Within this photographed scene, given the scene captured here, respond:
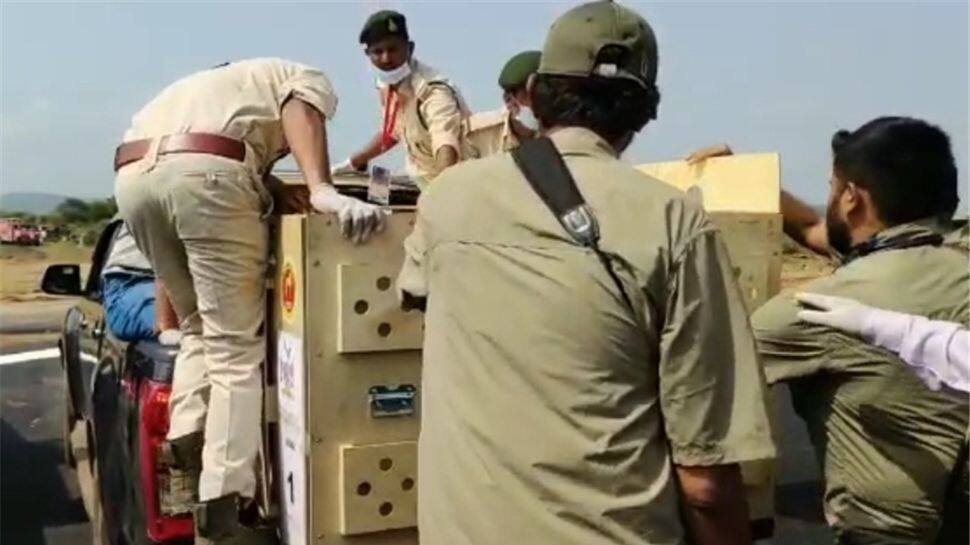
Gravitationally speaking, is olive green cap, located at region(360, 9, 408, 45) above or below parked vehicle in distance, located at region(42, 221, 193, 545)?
above

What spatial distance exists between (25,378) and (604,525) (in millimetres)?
9965

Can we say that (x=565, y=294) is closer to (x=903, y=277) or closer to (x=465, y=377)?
(x=465, y=377)

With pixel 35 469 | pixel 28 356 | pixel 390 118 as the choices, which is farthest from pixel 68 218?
pixel 390 118

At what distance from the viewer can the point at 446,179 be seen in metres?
2.34

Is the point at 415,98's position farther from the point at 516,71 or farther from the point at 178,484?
the point at 178,484

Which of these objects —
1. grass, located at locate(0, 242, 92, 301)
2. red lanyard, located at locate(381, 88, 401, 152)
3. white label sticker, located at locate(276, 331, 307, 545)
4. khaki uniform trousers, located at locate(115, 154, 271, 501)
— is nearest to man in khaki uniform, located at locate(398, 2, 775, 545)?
white label sticker, located at locate(276, 331, 307, 545)

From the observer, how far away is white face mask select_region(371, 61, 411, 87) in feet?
18.4

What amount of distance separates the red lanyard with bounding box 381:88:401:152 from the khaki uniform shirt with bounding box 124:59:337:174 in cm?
202

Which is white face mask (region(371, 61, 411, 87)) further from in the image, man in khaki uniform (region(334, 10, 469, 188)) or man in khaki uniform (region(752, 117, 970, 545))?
man in khaki uniform (region(752, 117, 970, 545))

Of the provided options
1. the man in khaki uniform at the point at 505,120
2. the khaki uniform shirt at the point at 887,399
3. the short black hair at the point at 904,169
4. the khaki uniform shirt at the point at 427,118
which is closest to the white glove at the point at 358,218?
the khaki uniform shirt at the point at 887,399

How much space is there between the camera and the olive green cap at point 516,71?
17.0 ft

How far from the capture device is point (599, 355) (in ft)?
6.82

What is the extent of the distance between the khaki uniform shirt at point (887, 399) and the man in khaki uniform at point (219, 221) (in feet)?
4.03

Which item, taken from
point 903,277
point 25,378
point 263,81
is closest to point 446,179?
point 903,277
